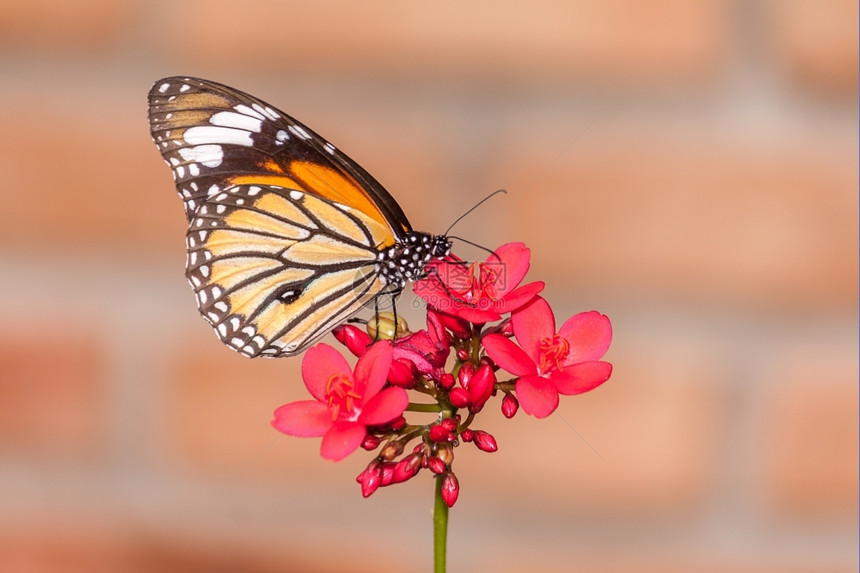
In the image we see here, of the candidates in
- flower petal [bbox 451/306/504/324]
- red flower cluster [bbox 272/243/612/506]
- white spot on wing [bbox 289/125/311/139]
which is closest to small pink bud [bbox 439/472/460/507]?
red flower cluster [bbox 272/243/612/506]

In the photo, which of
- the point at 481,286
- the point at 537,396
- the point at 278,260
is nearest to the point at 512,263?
the point at 481,286

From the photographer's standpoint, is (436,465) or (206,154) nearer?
(436,465)

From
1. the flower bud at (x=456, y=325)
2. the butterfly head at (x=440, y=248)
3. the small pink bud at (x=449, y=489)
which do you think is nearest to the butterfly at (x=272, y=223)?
the butterfly head at (x=440, y=248)

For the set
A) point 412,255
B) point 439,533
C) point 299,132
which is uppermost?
point 299,132

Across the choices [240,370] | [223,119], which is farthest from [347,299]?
[240,370]

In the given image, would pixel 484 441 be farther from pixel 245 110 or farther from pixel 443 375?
pixel 245 110
